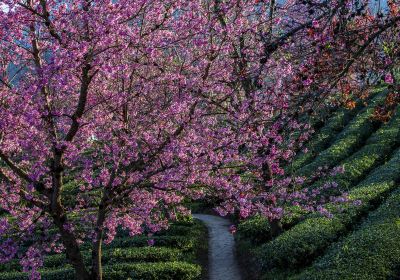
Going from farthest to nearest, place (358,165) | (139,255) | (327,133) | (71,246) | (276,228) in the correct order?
A: (327,133)
(358,165)
(139,255)
(276,228)
(71,246)

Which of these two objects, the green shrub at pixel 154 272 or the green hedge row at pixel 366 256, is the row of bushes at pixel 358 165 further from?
the green hedge row at pixel 366 256

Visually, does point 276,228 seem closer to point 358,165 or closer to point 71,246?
point 71,246

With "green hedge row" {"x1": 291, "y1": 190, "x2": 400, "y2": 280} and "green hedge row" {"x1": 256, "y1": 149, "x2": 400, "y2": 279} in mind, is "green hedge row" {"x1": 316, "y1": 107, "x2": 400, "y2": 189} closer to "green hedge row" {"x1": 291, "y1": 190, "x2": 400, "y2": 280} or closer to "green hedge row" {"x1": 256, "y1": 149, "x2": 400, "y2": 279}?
"green hedge row" {"x1": 256, "y1": 149, "x2": 400, "y2": 279}

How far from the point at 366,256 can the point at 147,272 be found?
303 inches

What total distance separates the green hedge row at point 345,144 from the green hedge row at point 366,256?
1290cm

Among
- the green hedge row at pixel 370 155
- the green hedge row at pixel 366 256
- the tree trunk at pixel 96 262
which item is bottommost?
the green hedge row at pixel 366 256

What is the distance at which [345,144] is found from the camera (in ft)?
104

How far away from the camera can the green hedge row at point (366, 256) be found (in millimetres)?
11289

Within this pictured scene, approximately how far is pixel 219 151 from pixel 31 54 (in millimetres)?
5247

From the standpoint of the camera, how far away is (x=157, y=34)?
37.1 ft

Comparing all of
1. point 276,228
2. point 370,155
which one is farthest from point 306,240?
point 370,155

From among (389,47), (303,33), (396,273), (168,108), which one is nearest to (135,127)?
(168,108)

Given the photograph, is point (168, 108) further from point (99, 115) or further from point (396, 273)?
point (396, 273)

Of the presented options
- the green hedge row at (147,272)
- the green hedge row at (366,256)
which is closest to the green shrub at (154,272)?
the green hedge row at (147,272)
